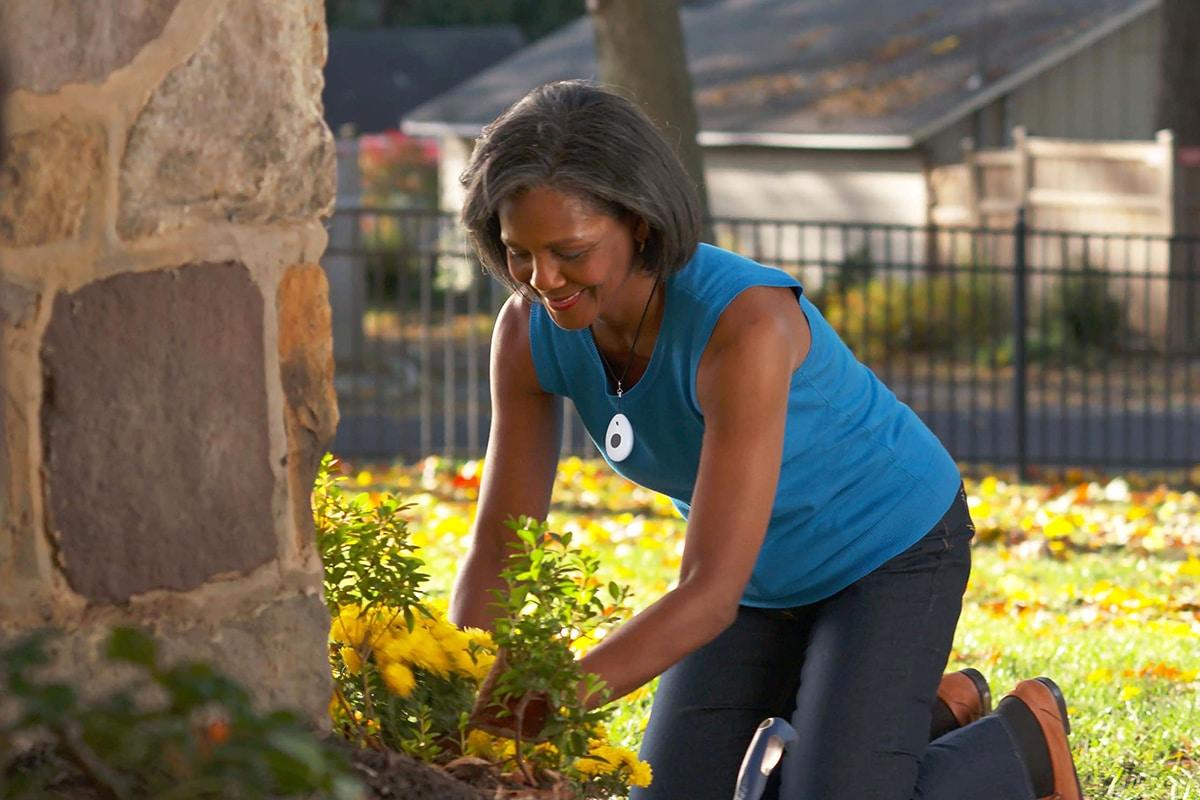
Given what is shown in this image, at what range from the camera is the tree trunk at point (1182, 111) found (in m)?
16.8

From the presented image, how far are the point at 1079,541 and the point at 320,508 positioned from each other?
569 cm

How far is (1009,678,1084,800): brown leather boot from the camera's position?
3.47 meters

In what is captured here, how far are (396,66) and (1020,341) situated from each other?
78.2 feet

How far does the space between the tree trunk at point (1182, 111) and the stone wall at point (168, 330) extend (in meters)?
15.4

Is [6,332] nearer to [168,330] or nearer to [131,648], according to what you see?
[168,330]

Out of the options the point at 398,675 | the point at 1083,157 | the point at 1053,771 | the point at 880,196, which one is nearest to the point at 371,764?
the point at 398,675

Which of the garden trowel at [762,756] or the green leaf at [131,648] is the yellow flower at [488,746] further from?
the green leaf at [131,648]

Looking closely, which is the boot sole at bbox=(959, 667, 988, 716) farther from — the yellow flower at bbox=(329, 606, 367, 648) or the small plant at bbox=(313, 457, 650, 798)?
the yellow flower at bbox=(329, 606, 367, 648)

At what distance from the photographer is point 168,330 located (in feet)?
7.17

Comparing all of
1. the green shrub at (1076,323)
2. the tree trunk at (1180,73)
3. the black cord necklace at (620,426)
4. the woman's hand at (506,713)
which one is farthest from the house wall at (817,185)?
the woman's hand at (506,713)

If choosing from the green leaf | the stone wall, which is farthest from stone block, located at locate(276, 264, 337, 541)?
the green leaf

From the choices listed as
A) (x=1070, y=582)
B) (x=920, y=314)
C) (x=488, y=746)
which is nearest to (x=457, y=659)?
(x=488, y=746)

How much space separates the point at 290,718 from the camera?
5.12 feet

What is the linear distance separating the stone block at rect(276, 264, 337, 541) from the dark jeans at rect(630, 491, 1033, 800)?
1083mm
